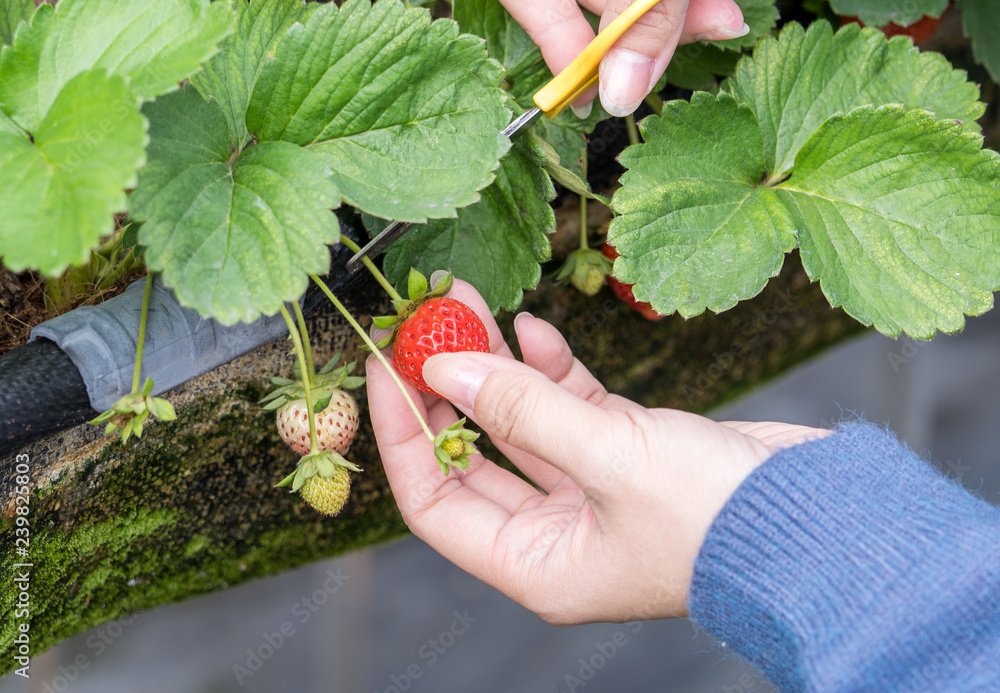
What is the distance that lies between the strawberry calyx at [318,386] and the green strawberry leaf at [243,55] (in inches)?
8.7

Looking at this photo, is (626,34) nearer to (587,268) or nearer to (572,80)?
(572,80)

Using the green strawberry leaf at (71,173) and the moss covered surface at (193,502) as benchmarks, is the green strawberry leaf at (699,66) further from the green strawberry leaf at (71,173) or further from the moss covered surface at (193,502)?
the green strawberry leaf at (71,173)

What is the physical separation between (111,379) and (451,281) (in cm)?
30

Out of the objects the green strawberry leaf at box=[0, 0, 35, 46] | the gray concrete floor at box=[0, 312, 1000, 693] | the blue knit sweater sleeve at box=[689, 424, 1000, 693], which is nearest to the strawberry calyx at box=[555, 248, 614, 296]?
the blue knit sweater sleeve at box=[689, 424, 1000, 693]

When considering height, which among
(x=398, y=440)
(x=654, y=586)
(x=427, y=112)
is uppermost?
(x=427, y=112)

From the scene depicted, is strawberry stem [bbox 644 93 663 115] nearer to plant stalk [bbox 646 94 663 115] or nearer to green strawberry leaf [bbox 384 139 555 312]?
plant stalk [bbox 646 94 663 115]

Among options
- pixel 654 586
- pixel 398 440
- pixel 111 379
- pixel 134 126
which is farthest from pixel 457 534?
pixel 134 126

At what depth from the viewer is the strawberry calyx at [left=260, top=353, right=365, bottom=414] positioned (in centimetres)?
71

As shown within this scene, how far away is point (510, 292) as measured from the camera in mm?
790

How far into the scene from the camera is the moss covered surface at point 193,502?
0.70m

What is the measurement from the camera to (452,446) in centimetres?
62

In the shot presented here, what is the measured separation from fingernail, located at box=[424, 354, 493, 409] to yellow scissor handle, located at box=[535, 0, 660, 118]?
0.24 metres

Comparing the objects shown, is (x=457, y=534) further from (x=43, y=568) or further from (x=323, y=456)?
(x=43, y=568)

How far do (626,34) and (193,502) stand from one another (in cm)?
64
